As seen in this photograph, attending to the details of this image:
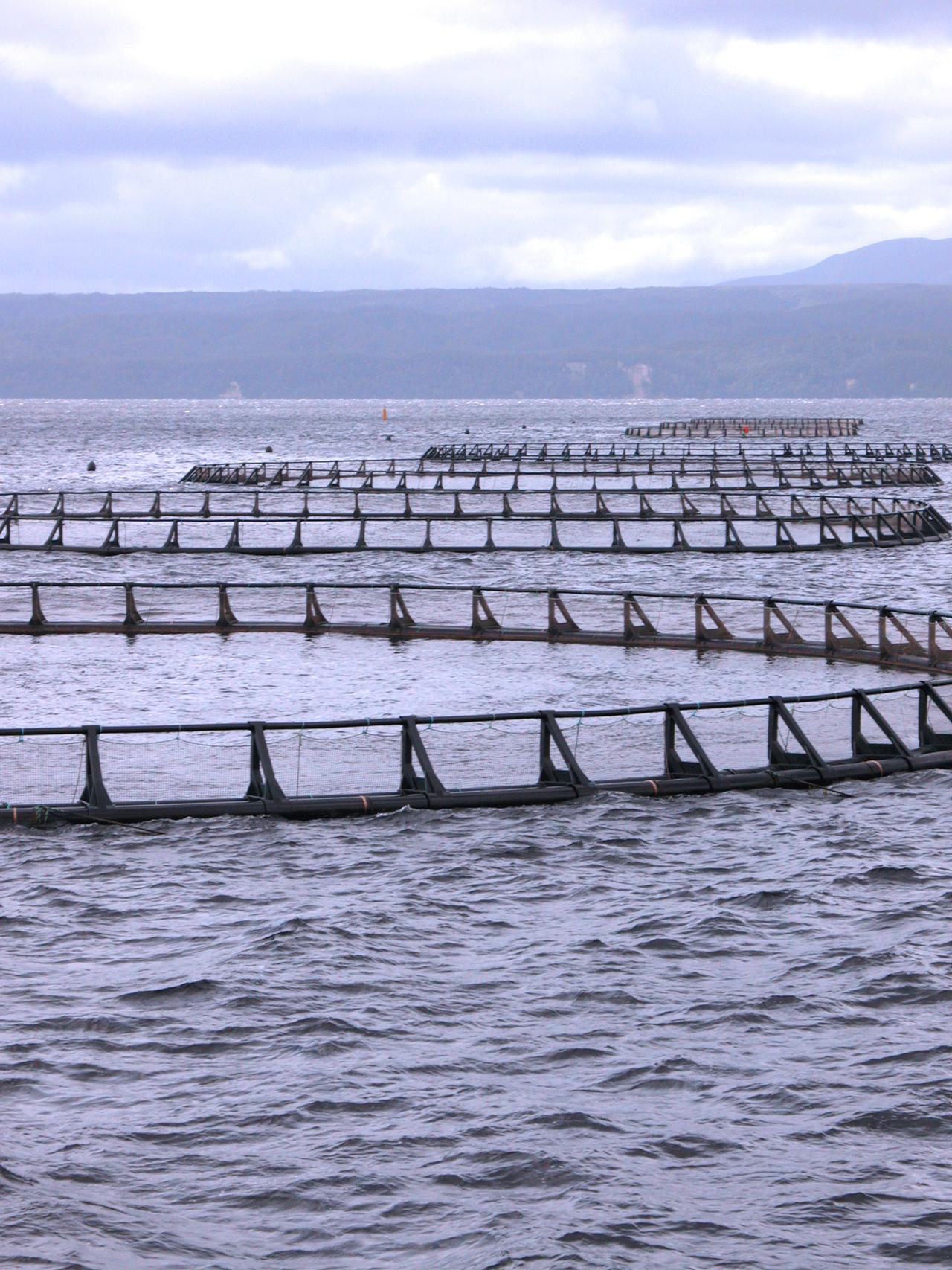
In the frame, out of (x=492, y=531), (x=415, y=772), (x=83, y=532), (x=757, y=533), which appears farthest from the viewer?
(x=757, y=533)

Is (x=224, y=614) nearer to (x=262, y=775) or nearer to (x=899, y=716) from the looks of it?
(x=262, y=775)

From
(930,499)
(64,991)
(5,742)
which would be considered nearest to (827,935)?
(64,991)

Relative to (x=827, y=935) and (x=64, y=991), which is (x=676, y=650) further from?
(x=64, y=991)

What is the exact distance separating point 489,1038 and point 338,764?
31.0 ft

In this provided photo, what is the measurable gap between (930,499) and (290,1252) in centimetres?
9878

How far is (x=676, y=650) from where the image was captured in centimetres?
4331

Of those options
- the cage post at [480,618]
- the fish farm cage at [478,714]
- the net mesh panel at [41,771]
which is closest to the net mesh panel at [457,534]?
the fish farm cage at [478,714]

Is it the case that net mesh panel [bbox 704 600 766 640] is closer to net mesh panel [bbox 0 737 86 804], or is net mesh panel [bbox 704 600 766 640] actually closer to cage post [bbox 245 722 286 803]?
cage post [bbox 245 722 286 803]

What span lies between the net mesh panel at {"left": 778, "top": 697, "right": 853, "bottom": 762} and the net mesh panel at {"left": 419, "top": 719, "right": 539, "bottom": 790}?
4301 millimetres

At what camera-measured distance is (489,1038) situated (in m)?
A: 17.0

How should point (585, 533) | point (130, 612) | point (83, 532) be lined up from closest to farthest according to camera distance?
point (130, 612) < point (585, 533) < point (83, 532)

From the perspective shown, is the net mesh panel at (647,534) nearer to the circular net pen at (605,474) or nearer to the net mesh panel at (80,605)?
the circular net pen at (605,474)

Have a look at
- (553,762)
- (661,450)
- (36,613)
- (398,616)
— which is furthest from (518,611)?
(661,450)

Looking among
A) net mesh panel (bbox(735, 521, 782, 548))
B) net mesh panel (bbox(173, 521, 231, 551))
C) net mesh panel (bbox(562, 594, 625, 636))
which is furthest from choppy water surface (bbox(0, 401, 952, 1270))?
net mesh panel (bbox(173, 521, 231, 551))
